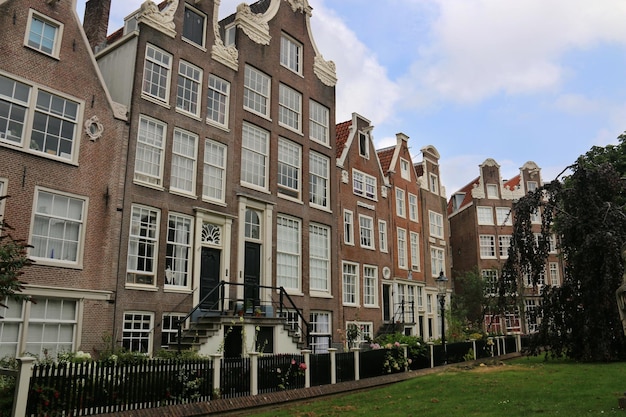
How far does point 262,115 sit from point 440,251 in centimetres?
2126

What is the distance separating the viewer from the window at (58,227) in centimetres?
1656

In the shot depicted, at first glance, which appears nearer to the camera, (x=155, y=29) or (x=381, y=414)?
(x=381, y=414)

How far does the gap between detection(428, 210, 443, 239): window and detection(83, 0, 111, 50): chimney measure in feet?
84.1

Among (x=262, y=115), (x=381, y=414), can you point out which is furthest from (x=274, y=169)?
(x=381, y=414)

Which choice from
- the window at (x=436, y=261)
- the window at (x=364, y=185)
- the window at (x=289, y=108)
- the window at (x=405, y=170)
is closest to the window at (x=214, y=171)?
the window at (x=289, y=108)

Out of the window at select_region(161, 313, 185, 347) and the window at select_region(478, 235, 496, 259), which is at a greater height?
the window at select_region(478, 235, 496, 259)

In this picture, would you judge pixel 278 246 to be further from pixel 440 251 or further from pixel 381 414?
pixel 440 251

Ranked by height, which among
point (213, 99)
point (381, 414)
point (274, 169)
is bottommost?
point (381, 414)

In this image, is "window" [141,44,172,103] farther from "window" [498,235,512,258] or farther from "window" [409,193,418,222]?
"window" [498,235,512,258]

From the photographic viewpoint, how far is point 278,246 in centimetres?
2459

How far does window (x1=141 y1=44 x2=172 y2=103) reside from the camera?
66.3 feet

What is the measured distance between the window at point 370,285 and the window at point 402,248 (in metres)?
3.53

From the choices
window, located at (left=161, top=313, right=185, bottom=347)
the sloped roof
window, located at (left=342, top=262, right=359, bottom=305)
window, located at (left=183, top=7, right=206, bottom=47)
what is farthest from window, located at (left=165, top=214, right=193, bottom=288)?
the sloped roof

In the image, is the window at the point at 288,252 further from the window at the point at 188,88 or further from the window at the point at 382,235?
the window at the point at 382,235
